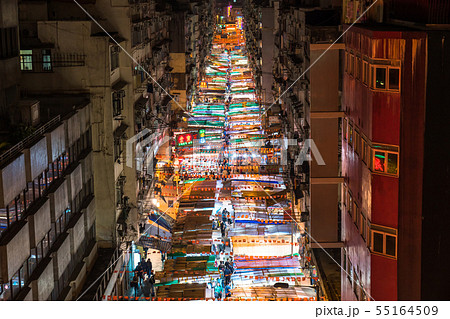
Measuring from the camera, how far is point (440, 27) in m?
15.5

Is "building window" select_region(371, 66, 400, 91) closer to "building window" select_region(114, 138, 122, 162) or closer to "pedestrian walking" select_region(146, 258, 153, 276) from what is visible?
"building window" select_region(114, 138, 122, 162)

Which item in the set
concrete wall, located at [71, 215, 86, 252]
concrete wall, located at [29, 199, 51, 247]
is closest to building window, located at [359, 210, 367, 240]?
concrete wall, located at [29, 199, 51, 247]

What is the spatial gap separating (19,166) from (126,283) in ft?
62.9

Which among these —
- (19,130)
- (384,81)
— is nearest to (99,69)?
(19,130)

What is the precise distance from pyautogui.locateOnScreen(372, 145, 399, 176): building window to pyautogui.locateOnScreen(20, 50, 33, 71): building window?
19.0m

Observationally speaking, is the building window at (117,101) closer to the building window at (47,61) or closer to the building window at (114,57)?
the building window at (114,57)

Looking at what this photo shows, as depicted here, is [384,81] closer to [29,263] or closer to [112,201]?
[29,263]

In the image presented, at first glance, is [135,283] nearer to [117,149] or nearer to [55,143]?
[117,149]

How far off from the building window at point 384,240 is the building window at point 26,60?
766 inches

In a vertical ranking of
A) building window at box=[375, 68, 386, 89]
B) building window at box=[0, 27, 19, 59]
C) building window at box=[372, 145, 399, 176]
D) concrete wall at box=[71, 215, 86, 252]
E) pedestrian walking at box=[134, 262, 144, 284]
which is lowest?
pedestrian walking at box=[134, 262, 144, 284]

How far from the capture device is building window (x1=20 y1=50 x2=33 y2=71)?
29.8m

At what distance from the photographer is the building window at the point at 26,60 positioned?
29.8m

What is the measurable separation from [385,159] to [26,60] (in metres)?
19.6

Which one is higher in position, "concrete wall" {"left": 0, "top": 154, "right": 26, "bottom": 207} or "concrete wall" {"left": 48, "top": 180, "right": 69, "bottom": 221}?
"concrete wall" {"left": 0, "top": 154, "right": 26, "bottom": 207}
